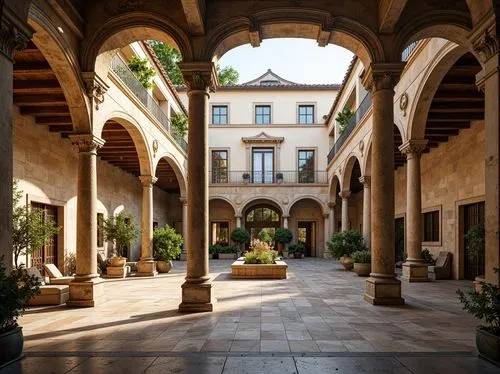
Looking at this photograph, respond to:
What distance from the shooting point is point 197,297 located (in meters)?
8.37

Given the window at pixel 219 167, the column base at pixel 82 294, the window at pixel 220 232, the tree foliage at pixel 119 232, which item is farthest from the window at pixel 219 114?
the column base at pixel 82 294

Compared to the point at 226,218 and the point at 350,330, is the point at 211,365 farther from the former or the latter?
the point at 226,218

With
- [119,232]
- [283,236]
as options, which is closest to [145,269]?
[119,232]

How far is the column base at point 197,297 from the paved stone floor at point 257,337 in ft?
0.99

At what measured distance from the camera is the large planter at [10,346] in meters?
4.86

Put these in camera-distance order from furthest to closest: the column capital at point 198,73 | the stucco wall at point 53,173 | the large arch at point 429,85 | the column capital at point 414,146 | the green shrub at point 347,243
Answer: the green shrub at point 347,243 → the column capital at point 414,146 → the stucco wall at point 53,173 → the large arch at point 429,85 → the column capital at point 198,73

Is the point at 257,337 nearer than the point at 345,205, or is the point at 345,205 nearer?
the point at 257,337

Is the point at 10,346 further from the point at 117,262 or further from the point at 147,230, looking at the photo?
the point at 147,230

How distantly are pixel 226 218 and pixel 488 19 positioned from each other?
26241mm

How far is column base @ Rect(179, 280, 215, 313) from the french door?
22.8 meters

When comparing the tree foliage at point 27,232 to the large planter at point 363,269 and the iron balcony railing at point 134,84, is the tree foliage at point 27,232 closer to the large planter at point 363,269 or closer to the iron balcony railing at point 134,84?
the iron balcony railing at point 134,84

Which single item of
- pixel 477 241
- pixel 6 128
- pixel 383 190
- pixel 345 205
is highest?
pixel 6 128

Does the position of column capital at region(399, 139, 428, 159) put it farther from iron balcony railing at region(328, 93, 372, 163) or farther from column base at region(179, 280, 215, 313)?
column base at region(179, 280, 215, 313)

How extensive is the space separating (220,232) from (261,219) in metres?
3.22
